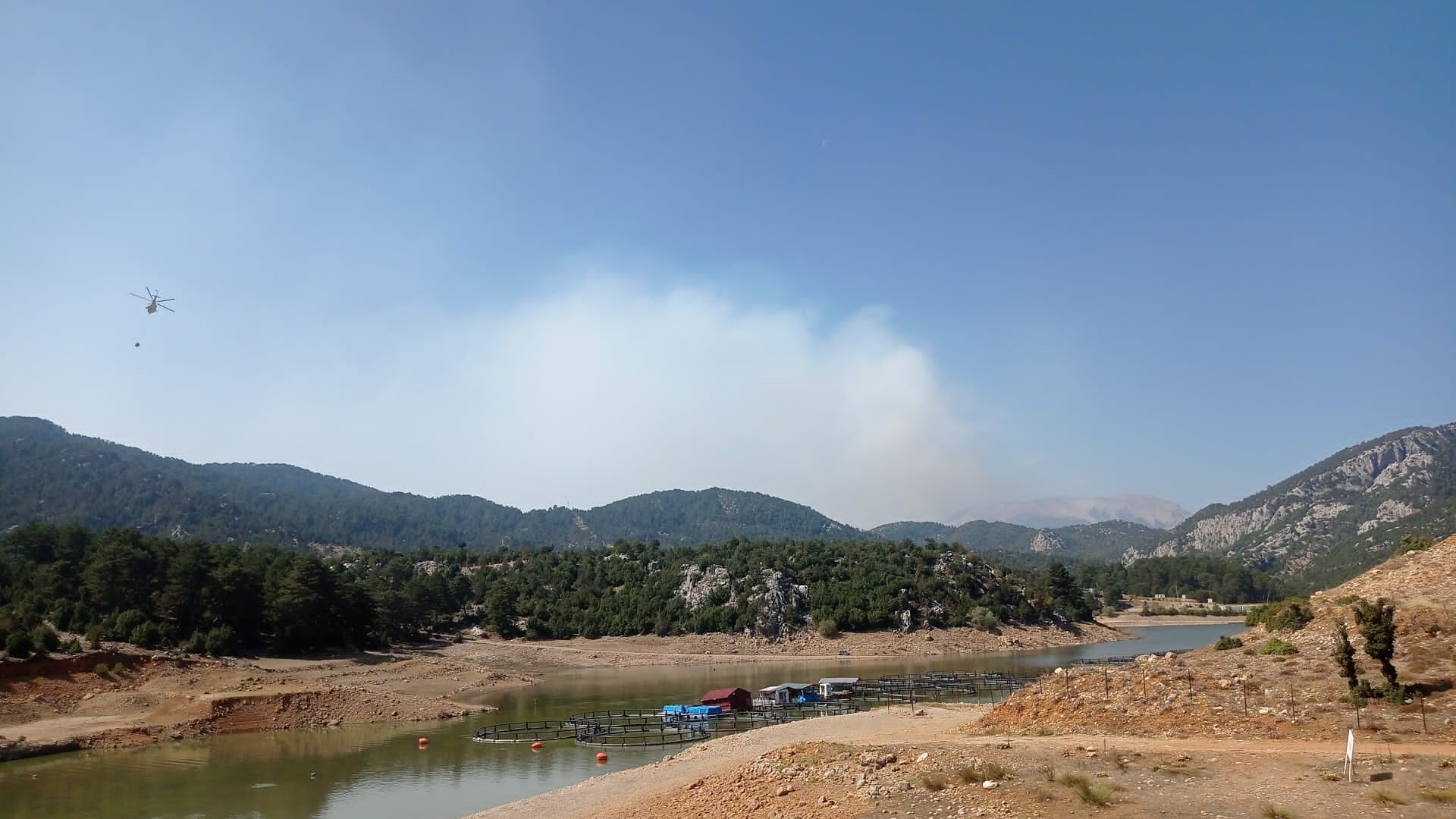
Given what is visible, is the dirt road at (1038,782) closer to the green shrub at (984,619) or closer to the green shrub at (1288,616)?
the green shrub at (1288,616)

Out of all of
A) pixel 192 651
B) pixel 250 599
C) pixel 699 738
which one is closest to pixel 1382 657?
pixel 699 738

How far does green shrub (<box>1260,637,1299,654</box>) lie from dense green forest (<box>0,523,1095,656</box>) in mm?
69421

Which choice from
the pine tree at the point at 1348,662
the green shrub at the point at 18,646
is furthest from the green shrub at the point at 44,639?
the pine tree at the point at 1348,662

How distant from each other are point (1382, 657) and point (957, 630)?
9241 centimetres

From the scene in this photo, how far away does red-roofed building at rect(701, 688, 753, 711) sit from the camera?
54.8 m

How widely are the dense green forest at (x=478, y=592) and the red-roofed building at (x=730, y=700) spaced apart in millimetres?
44175

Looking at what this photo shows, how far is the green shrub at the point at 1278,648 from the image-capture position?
30312mm

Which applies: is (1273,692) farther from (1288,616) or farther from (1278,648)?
(1288,616)

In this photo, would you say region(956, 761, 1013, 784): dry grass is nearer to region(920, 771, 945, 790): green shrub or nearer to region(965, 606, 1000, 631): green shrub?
region(920, 771, 945, 790): green shrub

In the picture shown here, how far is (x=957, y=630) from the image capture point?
372 ft

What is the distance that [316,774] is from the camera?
134 feet

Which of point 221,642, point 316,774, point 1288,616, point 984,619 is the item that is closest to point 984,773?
point 1288,616

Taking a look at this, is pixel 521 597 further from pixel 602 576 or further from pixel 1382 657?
pixel 1382 657

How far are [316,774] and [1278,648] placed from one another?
42.1m
